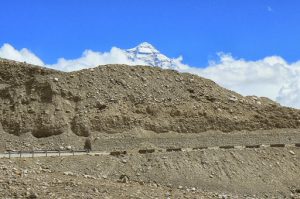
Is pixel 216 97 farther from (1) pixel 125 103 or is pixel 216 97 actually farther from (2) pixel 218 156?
(2) pixel 218 156

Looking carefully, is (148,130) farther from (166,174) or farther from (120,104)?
(166,174)

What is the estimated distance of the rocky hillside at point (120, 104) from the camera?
57312mm

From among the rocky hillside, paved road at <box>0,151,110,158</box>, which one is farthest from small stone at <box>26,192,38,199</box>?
the rocky hillside

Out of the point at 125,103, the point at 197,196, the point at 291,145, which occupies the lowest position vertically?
the point at 197,196

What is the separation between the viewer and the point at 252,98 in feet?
229

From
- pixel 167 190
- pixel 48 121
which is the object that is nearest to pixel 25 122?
pixel 48 121

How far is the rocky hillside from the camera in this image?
57.3 metres

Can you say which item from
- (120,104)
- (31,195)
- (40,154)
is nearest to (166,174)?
(40,154)

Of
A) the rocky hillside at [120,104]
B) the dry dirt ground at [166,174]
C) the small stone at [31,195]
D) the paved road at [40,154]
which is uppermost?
the rocky hillside at [120,104]

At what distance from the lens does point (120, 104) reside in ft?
197

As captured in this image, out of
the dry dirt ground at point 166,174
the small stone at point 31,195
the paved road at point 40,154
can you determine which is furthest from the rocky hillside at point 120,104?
the small stone at point 31,195

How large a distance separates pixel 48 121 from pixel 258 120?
20.8m

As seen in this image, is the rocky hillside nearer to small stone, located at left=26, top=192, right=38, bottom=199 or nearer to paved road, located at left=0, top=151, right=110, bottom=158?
paved road, located at left=0, top=151, right=110, bottom=158

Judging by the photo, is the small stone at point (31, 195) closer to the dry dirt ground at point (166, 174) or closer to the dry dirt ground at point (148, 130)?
the dry dirt ground at point (166, 174)
